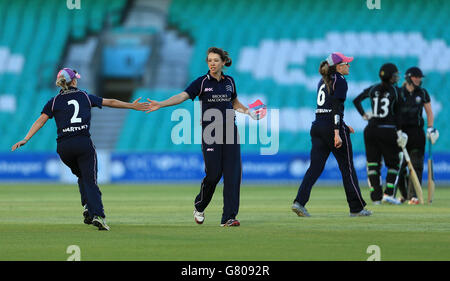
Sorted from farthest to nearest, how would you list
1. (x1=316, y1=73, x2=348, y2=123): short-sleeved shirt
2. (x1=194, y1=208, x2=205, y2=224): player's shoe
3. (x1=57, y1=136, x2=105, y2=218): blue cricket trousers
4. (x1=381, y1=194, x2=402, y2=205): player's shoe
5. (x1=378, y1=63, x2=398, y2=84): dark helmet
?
(x1=381, y1=194, x2=402, y2=205): player's shoe < (x1=378, y1=63, x2=398, y2=84): dark helmet < (x1=316, y1=73, x2=348, y2=123): short-sleeved shirt < (x1=194, y1=208, x2=205, y2=224): player's shoe < (x1=57, y1=136, x2=105, y2=218): blue cricket trousers

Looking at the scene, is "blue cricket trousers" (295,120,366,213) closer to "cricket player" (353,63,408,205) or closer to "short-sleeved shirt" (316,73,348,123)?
"short-sleeved shirt" (316,73,348,123)

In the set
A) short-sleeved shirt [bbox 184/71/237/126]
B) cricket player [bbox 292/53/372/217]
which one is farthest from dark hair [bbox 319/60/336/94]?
short-sleeved shirt [bbox 184/71/237/126]

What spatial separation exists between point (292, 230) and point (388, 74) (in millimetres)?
7051

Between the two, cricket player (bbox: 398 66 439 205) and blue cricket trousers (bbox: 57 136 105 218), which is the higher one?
cricket player (bbox: 398 66 439 205)

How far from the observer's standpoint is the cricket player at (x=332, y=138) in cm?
1370

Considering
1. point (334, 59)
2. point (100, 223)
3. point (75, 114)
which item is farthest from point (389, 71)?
point (100, 223)

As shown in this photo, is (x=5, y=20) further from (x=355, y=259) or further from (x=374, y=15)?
(x=355, y=259)

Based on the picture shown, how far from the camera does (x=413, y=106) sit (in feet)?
60.6

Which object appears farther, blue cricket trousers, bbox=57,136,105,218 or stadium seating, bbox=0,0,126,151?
stadium seating, bbox=0,0,126,151

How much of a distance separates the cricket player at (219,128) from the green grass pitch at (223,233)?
494 millimetres

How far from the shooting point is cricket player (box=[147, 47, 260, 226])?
Result: 1209cm

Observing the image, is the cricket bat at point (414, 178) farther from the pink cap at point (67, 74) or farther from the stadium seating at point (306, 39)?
the stadium seating at point (306, 39)

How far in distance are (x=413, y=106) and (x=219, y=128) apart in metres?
7.56
